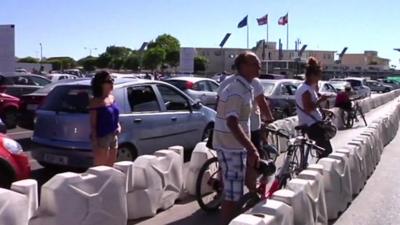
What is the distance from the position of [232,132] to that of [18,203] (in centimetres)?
199

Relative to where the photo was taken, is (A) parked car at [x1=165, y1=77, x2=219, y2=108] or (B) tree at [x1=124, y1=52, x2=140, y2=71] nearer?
(A) parked car at [x1=165, y1=77, x2=219, y2=108]

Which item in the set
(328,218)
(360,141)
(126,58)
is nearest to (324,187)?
(328,218)

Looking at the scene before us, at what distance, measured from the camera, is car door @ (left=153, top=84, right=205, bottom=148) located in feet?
31.1

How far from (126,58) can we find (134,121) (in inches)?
4390

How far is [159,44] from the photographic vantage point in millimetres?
121875

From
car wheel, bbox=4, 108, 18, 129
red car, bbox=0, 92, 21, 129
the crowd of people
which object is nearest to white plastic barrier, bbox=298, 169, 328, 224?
the crowd of people

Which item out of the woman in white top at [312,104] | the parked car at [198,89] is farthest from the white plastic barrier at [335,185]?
the parked car at [198,89]

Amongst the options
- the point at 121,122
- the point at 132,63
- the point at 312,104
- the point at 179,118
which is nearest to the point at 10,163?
the point at 121,122

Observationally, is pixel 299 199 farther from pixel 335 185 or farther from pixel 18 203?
pixel 18 203

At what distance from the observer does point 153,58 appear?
107m

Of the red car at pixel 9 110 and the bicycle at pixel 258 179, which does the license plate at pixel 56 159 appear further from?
the red car at pixel 9 110

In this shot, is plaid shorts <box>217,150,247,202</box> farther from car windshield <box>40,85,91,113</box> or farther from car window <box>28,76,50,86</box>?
car window <box>28,76,50,86</box>

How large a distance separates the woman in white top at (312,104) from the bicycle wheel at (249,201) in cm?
150

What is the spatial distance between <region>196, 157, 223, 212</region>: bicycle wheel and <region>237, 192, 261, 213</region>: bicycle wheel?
0.30m
